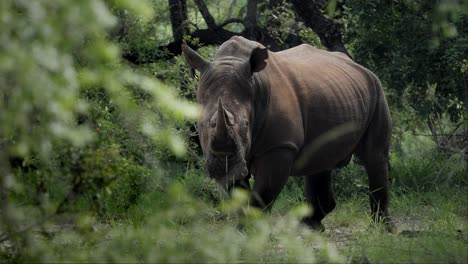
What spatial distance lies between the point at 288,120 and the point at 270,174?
48 cm

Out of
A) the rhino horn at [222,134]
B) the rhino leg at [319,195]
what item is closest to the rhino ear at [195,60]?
the rhino horn at [222,134]

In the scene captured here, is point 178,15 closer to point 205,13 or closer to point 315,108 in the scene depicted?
point 205,13

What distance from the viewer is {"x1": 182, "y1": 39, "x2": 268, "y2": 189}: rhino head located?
586 centimetres

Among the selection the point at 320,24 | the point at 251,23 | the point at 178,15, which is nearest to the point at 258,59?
the point at 320,24

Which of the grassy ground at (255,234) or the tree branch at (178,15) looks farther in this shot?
the tree branch at (178,15)

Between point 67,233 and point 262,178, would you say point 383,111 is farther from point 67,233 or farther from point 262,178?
point 67,233

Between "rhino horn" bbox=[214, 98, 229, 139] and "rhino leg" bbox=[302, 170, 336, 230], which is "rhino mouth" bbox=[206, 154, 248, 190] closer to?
"rhino horn" bbox=[214, 98, 229, 139]

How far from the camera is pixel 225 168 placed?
5.91 m

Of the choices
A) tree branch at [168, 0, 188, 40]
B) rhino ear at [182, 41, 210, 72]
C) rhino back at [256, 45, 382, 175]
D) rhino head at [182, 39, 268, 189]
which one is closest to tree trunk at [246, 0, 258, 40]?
tree branch at [168, 0, 188, 40]

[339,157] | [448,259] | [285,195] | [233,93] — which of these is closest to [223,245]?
[448,259]

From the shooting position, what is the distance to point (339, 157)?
292 inches

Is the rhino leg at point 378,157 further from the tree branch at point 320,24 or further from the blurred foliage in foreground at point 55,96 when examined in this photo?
the blurred foliage in foreground at point 55,96

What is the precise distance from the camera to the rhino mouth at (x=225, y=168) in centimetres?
589

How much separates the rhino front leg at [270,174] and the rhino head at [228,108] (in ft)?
0.47
